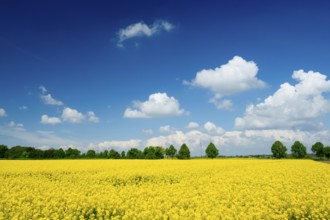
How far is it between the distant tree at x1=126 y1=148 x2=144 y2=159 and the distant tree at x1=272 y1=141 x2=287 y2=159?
1937 inches

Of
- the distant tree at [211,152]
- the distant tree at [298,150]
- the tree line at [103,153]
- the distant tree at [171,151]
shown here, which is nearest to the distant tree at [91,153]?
the tree line at [103,153]

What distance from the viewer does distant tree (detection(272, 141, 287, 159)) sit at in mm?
102875

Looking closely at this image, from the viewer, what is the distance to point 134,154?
101500 millimetres

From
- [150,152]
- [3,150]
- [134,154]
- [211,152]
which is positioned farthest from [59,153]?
[211,152]

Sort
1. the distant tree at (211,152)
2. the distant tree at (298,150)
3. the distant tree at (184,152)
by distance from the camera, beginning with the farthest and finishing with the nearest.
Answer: the distant tree at (298,150)
the distant tree at (184,152)
the distant tree at (211,152)

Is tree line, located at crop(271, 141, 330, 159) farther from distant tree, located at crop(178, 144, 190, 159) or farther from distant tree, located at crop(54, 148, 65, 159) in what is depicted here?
distant tree, located at crop(54, 148, 65, 159)

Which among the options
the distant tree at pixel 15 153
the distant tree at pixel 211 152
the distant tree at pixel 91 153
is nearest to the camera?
the distant tree at pixel 15 153

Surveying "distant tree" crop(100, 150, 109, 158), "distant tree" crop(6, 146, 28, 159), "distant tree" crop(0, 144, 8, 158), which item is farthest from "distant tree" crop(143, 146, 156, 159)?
"distant tree" crop(0, 144, 8, 158)

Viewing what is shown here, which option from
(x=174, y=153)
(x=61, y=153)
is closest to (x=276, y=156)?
(x=174, y=153)

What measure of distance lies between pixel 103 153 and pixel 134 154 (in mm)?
11351

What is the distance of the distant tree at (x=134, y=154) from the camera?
98.6 metres

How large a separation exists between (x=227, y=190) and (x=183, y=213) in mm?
5083

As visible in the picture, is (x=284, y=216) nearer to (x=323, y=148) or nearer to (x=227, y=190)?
(x=227, y=190)

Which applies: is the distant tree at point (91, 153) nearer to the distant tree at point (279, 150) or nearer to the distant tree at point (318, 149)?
the distant tree at point (279, 150)
